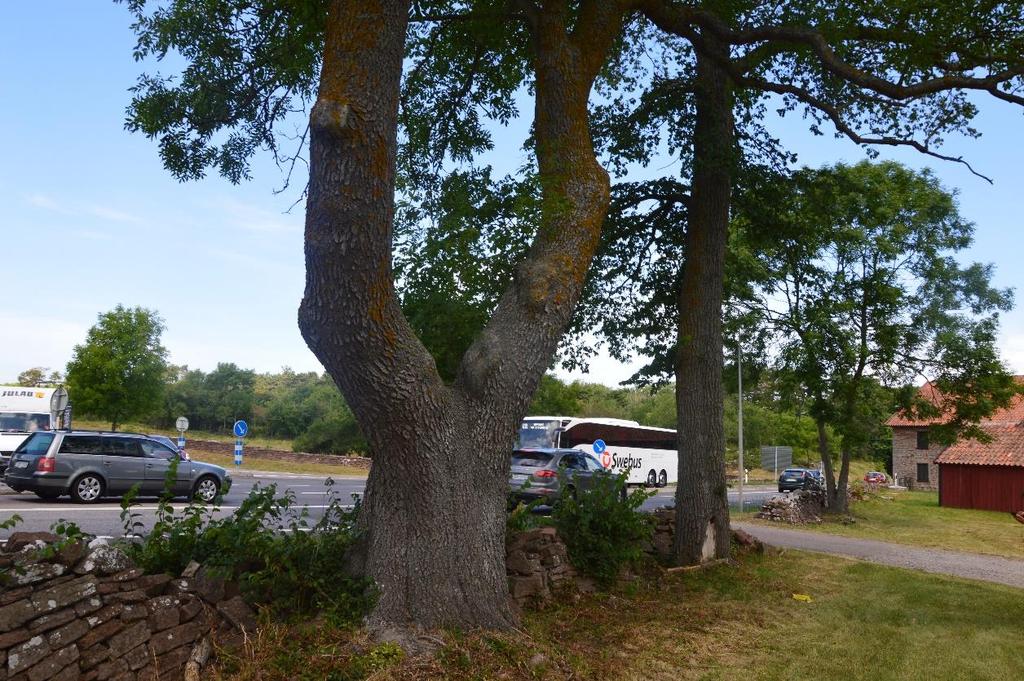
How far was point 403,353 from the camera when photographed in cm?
570

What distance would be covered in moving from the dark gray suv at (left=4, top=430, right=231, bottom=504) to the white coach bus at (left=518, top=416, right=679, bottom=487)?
1153 cm

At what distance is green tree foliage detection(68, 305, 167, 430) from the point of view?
37406 mm

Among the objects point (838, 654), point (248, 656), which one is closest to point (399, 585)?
point (248, 656)

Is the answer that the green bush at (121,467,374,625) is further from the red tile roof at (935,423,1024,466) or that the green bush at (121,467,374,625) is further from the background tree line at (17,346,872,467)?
the background tree line at (17,346,872,467)

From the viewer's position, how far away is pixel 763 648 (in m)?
7.12

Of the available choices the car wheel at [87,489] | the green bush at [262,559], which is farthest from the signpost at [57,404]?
the green bush at [262,559]

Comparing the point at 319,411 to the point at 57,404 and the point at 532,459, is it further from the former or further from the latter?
the point at 532,459

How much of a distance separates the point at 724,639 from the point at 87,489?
14.8m

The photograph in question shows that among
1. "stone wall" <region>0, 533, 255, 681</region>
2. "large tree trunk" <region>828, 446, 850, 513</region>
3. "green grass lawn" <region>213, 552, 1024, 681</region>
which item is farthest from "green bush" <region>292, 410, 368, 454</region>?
"stone wall" <region>0, 533, 255, 681</region>

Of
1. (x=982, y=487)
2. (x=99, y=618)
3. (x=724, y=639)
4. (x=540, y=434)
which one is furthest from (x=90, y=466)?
(x=982, y=487)

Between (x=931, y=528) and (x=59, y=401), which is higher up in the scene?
(x=59, y=401)

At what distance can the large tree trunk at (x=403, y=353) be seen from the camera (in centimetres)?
538

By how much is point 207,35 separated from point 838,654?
929cm

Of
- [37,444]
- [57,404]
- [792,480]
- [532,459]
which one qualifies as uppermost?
[57,404]
